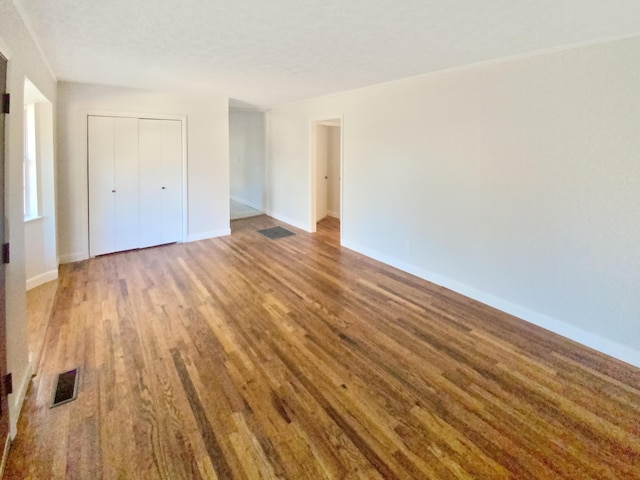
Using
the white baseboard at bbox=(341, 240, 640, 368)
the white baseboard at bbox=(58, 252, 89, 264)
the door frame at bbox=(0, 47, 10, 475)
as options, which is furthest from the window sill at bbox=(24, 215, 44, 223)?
the white baseboard at bbox=(341, 240, 640, 368)

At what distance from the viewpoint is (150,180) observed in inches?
216

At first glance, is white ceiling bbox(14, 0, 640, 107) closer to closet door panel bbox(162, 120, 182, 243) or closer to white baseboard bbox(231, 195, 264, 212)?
closet door panel bbox(162, 120, 182, 243)

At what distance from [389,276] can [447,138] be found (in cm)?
179

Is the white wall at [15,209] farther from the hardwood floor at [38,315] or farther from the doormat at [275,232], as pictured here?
the doormat at [275,232]

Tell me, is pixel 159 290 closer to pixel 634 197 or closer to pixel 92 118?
pixel 92 118

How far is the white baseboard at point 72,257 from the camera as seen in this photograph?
4883mm

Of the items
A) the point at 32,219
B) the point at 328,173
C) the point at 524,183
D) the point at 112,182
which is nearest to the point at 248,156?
the point at 328,173

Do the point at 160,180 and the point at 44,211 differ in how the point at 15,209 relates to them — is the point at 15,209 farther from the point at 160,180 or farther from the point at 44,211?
the point at 160,180

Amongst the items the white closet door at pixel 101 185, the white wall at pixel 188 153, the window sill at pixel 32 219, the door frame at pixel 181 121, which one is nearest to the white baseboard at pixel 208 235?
the white wall at pixel 188 153

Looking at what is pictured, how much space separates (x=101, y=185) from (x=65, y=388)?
3619mm

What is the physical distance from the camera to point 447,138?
12.7 ft

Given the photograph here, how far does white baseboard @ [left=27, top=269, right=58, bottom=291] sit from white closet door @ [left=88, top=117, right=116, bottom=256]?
898 mm

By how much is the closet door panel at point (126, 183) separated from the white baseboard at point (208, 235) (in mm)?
862

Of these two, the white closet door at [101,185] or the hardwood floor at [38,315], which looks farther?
the white closet door at [101,185]
